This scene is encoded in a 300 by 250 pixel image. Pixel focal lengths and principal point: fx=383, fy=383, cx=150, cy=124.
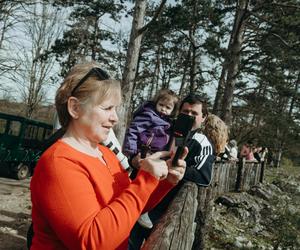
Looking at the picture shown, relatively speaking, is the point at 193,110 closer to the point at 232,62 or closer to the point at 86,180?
the point at 86,180

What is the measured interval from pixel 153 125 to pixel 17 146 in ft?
28.8

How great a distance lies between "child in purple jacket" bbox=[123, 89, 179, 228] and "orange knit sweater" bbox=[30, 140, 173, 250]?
6.70 feet

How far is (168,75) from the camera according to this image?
2906 cm

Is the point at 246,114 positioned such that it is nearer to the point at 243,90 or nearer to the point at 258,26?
the point at 243,90

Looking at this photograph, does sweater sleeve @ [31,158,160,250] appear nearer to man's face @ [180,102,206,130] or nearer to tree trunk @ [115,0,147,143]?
man's face @ [180,102,206,130]

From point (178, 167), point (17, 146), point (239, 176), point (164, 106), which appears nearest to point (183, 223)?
point (178, 167)

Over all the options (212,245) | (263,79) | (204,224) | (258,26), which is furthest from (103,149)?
(263,79)

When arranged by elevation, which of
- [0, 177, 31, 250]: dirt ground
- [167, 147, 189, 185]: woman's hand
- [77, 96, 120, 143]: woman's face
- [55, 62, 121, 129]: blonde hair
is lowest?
[0, 177, 31, 250]: dirt ground

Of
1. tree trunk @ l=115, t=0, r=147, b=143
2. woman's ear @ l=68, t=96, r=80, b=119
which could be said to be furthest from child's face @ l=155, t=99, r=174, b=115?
tree trunk @ l=115, t=0, r=147, b=143

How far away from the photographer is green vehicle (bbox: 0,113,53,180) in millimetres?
11281

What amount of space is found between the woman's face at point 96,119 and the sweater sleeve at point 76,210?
22cm

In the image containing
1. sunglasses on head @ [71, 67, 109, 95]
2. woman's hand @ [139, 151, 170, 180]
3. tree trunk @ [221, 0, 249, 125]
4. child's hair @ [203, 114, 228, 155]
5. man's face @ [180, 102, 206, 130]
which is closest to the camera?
woman's hand @ [139, 151, 170, 180]

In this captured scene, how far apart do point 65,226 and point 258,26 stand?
15003mm

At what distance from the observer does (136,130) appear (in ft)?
11.9
